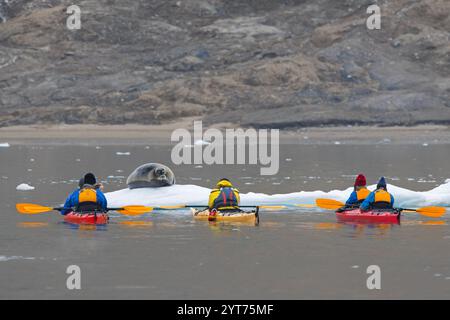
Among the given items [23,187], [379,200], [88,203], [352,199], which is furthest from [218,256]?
[23,187]

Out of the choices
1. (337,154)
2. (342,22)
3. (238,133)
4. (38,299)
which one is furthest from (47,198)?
(342,22)

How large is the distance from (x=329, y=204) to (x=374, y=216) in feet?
7.96

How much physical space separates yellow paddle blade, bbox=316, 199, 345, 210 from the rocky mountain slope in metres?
71.9

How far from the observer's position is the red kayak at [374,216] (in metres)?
28.2

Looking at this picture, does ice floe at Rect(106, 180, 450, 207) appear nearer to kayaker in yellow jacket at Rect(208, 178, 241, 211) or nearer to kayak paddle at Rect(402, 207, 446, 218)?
kayak paddle at Rect(402, 207, 446, 218)

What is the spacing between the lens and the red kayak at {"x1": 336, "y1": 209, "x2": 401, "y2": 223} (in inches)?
1109

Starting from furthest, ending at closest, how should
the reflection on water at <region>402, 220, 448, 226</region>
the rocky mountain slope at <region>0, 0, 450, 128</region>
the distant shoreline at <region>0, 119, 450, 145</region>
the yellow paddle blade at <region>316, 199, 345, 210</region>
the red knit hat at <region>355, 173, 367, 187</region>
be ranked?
the rocky mountain slope at <region>0, 0, 450, 128</region> < the distant shoreline at <region>0, 119, 450, 145</region> < the yellow paddle blade at <region>316, 199, 345, 210</region> < the red knit hat at <region>355, 173, 367, 187</region> < the reflection on water at <region>402, 220, 448, 226</region>

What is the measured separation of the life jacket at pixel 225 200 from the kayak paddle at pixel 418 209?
3.02 m

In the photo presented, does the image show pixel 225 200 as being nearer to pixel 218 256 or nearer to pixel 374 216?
pixel 374 216

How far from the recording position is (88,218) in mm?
27781

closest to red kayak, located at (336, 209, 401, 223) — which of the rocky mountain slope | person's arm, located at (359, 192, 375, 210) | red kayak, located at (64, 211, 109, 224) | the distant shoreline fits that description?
person's arm, located at (359, 192, 375, 210)

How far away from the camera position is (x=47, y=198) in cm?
3569

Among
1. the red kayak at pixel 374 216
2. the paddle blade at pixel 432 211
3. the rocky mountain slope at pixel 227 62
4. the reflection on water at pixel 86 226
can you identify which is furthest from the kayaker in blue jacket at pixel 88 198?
the rocky mountain slope at pixel 227 62

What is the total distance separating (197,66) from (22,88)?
1834cm
